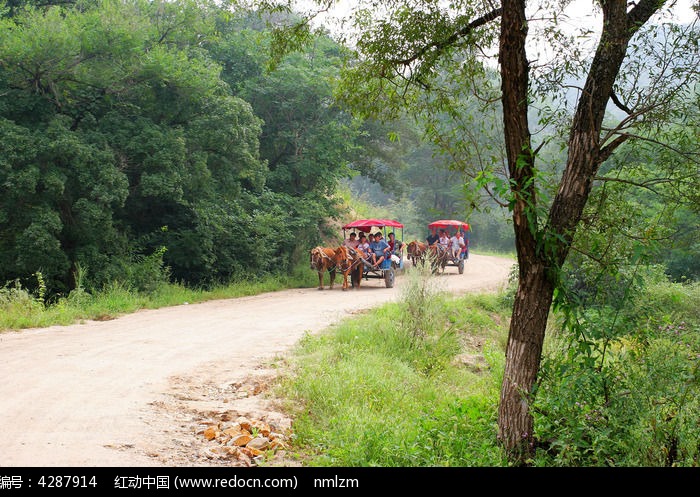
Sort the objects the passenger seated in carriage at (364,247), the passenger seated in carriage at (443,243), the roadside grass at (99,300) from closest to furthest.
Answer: the roadside grass at (99,300) → the passenger seated in carriage at (364,247) → the passenger seated in carriage at (443,243)

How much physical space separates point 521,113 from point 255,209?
1611 centimetres

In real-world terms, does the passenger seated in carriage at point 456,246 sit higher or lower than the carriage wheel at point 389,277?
higher

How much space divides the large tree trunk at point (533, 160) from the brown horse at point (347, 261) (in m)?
14.4

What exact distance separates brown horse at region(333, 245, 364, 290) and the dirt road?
6.61 meters

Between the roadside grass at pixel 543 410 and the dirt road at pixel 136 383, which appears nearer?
the dirt road at pixel 136 383

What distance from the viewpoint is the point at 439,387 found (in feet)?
27.9

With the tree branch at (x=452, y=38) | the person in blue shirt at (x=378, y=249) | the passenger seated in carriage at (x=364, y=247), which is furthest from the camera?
the person in blue shirt at (x=378, y=249)

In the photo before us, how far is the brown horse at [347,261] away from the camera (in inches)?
791

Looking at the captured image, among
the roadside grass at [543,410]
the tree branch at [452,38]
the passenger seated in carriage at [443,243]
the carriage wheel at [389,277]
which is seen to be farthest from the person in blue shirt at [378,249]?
→ the tree branch at [452,38]

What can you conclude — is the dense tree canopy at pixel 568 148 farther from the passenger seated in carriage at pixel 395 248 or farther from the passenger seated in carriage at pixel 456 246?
the passenger seated in carriage at pixel 456 246

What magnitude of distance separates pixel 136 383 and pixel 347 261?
43.5 ft

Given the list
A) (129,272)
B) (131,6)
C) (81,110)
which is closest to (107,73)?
(81,110)

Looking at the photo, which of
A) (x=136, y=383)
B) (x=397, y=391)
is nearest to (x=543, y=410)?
(x=397, y=391)

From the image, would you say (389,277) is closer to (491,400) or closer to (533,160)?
(491,400)
